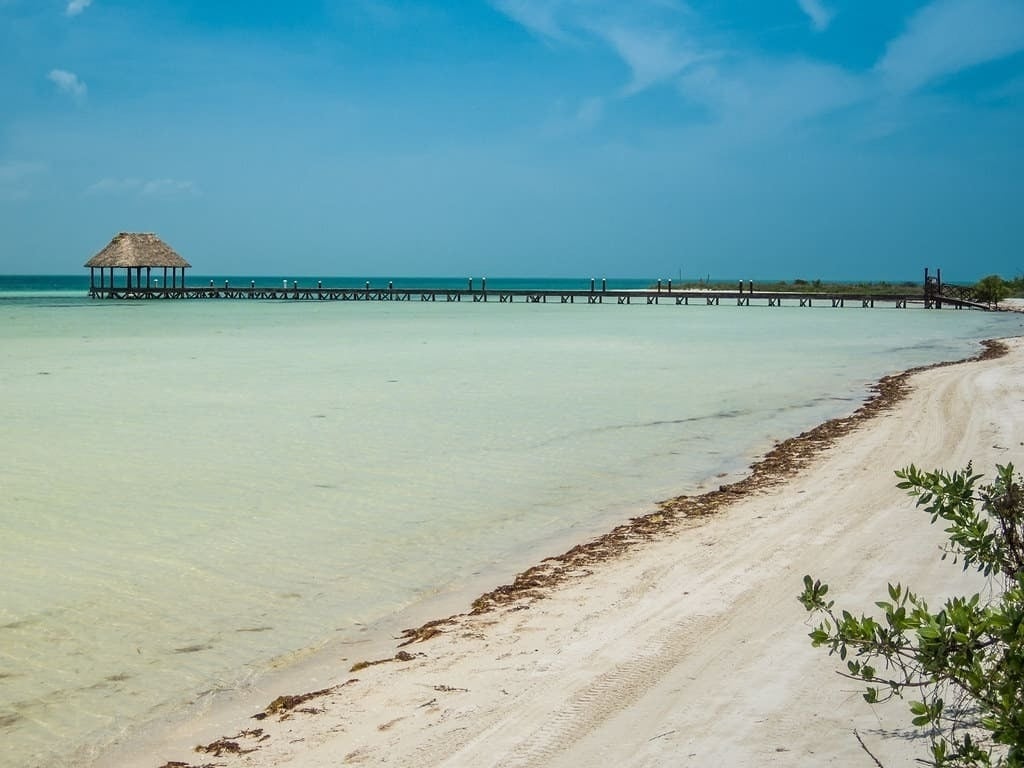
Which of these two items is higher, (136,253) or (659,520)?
(136,253)

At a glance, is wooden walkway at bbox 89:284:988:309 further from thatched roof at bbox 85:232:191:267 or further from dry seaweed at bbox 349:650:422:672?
dry seaweed at bbox 349:650:422:672

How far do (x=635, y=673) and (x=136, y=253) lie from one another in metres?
59.7

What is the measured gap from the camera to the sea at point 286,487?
4.58 metres

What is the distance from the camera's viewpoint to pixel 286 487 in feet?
27.6

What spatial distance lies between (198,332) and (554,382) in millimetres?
17936

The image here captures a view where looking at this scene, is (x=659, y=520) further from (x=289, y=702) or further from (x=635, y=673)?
(x=289, y=702)

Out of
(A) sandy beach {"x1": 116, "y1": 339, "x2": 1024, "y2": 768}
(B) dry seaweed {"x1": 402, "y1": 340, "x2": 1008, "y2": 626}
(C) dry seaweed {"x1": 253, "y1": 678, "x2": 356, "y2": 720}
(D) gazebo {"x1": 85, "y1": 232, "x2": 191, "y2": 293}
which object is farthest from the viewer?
(D) gazebo {"x1": 85, "y1": 232, "x2": 191, "y2": 293}

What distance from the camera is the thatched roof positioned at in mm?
→ 57531

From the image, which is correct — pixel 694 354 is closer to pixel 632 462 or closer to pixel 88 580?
pixel 632 462

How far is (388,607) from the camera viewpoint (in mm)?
5285

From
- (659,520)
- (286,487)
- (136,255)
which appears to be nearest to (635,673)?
(659,520)

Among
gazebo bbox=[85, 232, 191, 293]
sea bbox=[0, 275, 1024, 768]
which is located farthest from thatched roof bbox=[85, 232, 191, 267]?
sea bbox=[0, 275, 1024, 768]

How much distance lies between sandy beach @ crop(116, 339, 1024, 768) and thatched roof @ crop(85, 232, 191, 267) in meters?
56.8

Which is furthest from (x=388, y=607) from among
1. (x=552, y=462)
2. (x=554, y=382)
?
(x=554, y=382)
